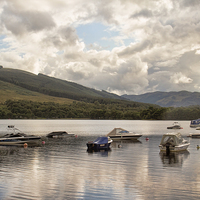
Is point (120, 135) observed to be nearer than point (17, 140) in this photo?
No

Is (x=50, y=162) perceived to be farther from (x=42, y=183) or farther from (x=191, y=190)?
(x=191, y=190)

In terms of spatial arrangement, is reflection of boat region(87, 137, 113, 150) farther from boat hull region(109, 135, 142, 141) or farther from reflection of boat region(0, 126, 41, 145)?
boat hull region(109, 135, 142, 141)

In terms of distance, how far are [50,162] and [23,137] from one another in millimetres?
30119

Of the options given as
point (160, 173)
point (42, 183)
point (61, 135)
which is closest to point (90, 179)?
point (42, 183)

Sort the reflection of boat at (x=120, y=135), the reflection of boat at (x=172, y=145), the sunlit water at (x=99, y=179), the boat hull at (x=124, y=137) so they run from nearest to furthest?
1. the sunlit water at (x=99, y=179)
2. the reflection of boat at (x=172, y=145)
3. the boat hull at (x=124, y=137)
4. the reflection of boat at (x=120, y=135)

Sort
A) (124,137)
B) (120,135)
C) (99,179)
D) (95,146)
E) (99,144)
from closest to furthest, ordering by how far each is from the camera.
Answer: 1. (99,179)
2. (95,146)
3. (99,144)
4. (120,135)
5. (124,137)

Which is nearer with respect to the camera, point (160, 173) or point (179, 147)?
point (160, 173)

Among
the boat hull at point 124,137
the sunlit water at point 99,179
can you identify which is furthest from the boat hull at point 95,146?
the boat hull at point 124,137

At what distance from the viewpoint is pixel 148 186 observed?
25.1 meters

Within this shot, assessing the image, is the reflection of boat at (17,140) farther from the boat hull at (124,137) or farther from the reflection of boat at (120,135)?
the reflection of boat at (120,135)

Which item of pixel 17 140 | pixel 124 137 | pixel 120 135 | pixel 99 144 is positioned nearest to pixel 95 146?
pixel 99 144

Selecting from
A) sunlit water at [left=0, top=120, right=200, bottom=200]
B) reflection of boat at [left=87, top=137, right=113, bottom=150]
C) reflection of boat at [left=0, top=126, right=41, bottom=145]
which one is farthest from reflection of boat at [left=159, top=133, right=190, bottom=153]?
Answer: reflection of boat at [left=0, top=126, right=41, bottom=145]

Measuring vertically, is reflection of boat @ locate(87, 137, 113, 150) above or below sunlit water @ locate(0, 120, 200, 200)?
above

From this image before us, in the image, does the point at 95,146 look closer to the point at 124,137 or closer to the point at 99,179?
the point at 124,137
